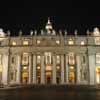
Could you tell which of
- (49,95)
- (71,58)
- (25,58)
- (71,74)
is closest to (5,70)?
(25,58)

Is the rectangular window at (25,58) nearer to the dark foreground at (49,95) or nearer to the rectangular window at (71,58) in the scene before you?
the rectangular window at (71,58)

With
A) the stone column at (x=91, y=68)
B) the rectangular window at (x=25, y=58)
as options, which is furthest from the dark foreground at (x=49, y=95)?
the stone column at (x=91, y=68)

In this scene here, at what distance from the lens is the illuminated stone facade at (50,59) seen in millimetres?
91250

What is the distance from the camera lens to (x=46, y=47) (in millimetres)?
92688

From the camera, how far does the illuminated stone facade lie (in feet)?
299

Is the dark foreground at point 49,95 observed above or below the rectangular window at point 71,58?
below

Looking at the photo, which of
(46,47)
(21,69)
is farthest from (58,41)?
(21,69)

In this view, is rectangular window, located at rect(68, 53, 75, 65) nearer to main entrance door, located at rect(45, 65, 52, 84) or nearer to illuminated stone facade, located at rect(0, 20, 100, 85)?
illuminated stone facade, located at rect(0, 20, 100, 85)

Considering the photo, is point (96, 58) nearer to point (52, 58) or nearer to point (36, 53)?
point (52, 58)

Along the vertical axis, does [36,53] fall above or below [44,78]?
above

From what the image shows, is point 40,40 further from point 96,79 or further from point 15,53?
point 96,79

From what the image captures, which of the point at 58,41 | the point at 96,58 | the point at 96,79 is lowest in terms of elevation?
the point at 96,79

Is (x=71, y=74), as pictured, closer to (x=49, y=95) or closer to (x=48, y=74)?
(x=48, y=74)

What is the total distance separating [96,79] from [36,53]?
23.1 metres
